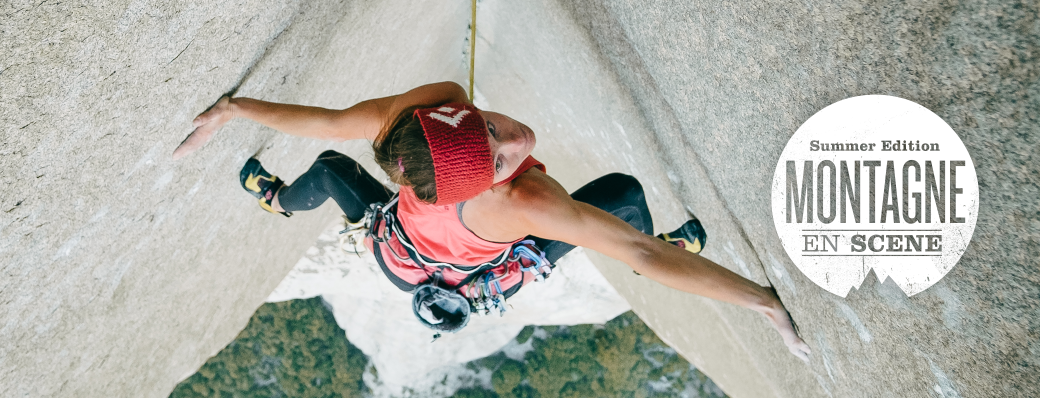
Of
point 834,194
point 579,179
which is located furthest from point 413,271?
point 579,179

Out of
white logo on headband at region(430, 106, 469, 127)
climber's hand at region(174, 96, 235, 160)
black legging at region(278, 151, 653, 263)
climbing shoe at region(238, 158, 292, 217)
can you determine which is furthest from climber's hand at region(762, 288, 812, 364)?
climbing shoe at region(238, 158, 292, 217)

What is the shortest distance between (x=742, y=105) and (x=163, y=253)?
170 centimetres

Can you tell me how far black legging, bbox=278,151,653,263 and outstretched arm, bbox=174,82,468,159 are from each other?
37cm

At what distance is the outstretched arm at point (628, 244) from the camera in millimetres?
1180

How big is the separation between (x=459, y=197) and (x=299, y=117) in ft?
1.79

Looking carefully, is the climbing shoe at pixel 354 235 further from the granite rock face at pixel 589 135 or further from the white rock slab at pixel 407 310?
the white rock slab at pixel 407 310

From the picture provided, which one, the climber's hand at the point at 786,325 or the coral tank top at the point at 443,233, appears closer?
the climber's hand at the point at 786,325

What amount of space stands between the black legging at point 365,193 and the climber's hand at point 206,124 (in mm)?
411

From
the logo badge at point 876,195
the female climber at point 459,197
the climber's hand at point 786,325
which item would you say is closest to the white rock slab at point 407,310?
the female climber at point 459,197

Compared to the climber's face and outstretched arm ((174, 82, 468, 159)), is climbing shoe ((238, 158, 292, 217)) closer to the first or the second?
outstretched arm ((174, 82, 468, 159))

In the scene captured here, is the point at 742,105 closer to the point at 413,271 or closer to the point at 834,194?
the point at 834,194

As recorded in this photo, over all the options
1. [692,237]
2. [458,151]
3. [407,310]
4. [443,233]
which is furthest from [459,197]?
[407,310]

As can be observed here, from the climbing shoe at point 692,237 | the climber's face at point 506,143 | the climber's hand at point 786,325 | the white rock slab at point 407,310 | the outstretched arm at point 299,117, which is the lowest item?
the white rock slab at point 407,310

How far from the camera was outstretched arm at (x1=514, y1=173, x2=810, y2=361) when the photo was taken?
1.18m
